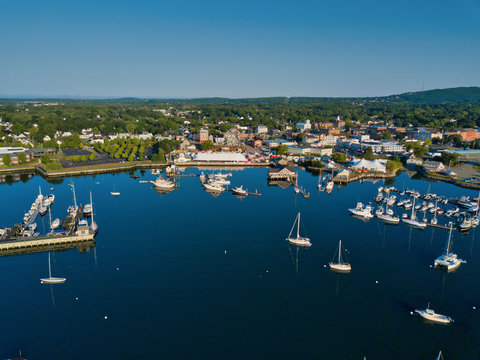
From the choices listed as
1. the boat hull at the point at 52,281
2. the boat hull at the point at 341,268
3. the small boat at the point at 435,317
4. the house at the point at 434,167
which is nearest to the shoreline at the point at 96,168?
A: the house at the point at 434,167

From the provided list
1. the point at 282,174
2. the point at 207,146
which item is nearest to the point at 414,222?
the point at 282,174

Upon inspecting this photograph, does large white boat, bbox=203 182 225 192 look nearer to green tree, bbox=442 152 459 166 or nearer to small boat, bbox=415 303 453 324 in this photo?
small boat, bbox=415 303 453 324

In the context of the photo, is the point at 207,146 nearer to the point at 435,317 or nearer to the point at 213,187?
the point at 213,187

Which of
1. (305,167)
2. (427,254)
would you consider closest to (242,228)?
(427,254)

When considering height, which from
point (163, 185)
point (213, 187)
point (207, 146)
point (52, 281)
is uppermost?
point (207, 146)

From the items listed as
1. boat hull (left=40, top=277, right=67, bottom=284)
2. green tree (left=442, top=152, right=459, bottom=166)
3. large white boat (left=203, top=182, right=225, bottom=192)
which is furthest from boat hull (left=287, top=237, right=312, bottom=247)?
green tree (left=442, top=152, right=459, bottom=166)

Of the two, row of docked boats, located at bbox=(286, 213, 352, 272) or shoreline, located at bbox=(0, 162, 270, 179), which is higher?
shoreline, located at bbox=(0, 162, 270, 179)

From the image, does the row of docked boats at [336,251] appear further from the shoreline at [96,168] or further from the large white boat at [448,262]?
the shoreline at [96,168]

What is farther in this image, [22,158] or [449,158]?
[449,158]

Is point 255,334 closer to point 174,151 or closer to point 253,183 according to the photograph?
point 253,183
